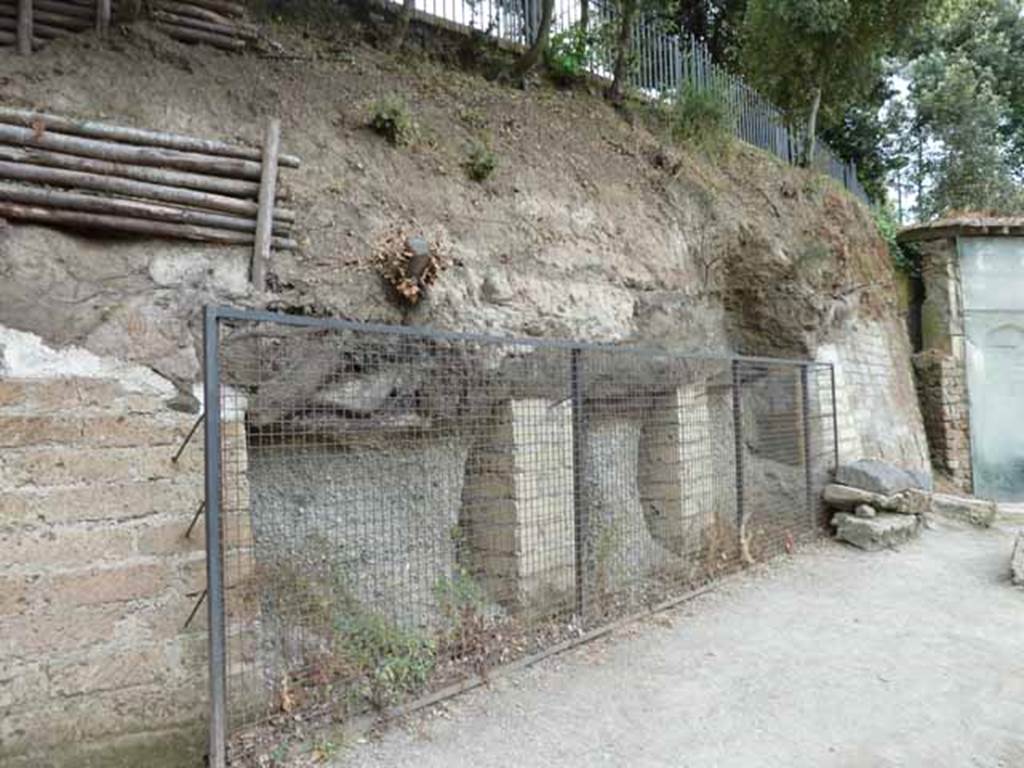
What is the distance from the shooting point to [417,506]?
4137 mm

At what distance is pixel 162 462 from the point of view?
3.22m

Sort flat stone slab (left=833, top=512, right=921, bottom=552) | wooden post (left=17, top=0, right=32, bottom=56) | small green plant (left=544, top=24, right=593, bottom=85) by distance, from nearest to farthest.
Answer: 1. wooden post (left=17, top=0, right=32, bottom=56)
2. flat stone slab (left=833, top=512, right=921, bottom=552)
3. small green plant (left=544, top=24, right=593, bottom=85)

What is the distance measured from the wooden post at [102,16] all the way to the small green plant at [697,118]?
18.7ft

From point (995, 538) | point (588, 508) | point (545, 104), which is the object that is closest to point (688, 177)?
point (545, 104)

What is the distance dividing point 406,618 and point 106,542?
1.53m

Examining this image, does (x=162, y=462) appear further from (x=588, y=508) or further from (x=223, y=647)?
(x=588, y=508)

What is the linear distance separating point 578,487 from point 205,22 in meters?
3.71

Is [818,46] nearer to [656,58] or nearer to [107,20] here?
[656,58]

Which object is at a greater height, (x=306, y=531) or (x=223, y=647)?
(x=306, y=531)

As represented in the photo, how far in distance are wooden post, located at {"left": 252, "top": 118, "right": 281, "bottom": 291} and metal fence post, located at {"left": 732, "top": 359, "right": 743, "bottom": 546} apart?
398 centimetres

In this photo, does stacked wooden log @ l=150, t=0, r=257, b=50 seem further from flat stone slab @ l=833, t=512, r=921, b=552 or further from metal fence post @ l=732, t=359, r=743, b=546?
flat stone slab @ l=833, t=512, r=921, b=552

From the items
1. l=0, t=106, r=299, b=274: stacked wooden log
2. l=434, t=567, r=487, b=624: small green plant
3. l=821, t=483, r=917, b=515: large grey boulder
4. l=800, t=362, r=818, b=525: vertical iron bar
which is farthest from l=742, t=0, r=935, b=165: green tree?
l=434, t=567, r=487, b=624: small green plant

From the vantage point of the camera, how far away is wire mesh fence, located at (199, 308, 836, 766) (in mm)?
3279

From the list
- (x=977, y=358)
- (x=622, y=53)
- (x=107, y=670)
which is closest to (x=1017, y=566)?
(x=977, y=358)
